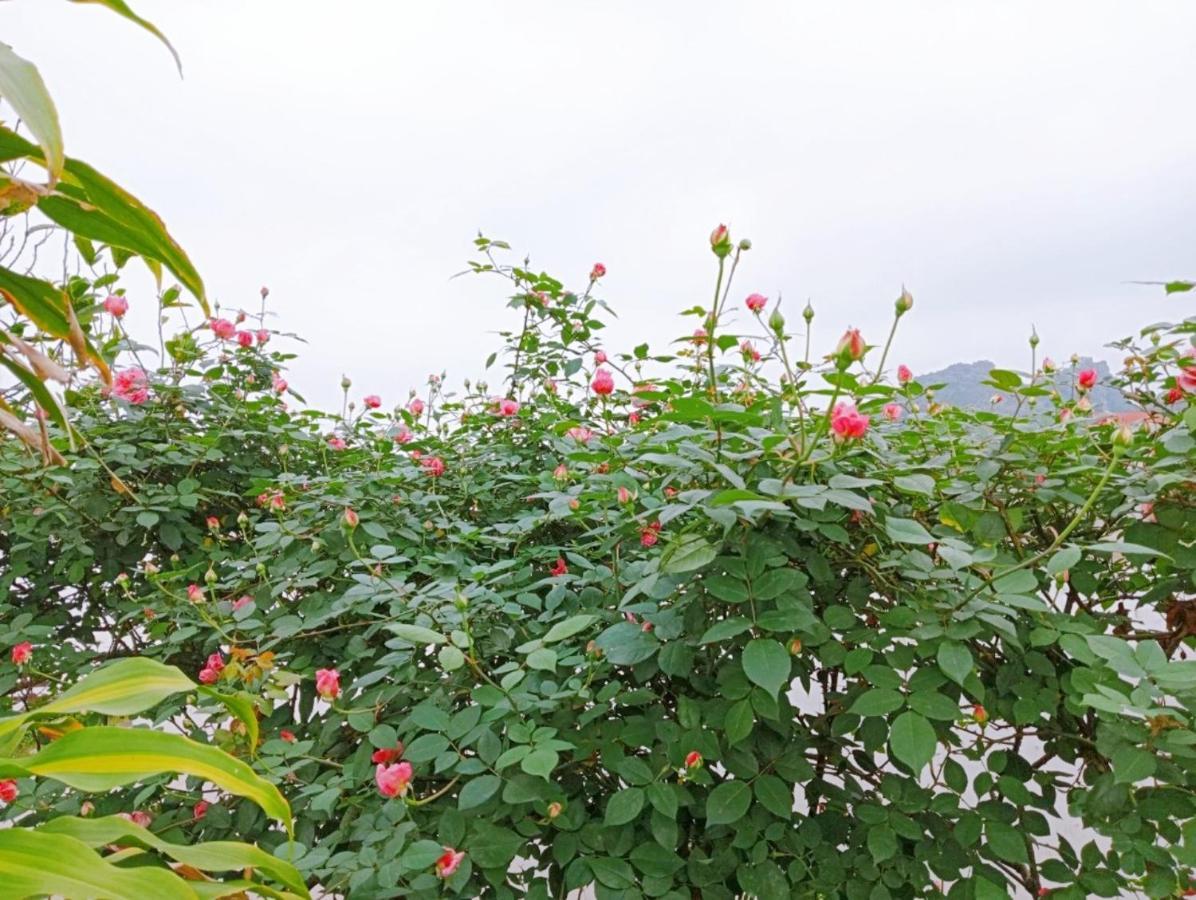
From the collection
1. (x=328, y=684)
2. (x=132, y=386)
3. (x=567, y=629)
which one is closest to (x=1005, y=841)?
(x=567, y=629)

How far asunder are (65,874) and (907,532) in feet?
2.69

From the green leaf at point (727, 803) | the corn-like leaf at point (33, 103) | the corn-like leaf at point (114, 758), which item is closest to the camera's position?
the corn-like leaf at point (33, 103)

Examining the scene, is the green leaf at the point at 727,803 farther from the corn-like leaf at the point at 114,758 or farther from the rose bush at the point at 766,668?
the corn-like leaf at the point at 114,758

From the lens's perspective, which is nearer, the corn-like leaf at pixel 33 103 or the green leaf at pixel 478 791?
the corn-like leaf at pixel 33 103

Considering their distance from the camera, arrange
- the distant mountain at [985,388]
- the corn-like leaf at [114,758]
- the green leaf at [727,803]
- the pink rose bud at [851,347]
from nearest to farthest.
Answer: the corn-like leaf at [114,758]
the pink rose bud at [851,347]
the green leaf at [727,803]
the distant mountain at [985,388]

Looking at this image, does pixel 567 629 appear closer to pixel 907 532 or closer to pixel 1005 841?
pixel 907 532

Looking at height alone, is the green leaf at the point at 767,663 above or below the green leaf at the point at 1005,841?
above

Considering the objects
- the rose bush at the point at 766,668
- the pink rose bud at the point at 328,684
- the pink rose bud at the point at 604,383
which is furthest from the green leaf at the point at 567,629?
the pink rose bud at the point at 604,383

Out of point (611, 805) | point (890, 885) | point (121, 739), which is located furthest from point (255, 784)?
point (890, 885)

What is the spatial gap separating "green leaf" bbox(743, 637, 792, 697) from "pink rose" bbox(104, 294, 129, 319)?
1722mm

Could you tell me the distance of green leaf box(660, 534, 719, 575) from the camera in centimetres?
80

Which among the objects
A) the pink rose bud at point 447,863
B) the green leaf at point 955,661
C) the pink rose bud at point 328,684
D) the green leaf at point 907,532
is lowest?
the pink rose bud at point 447,863

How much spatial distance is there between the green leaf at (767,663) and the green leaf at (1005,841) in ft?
1.13

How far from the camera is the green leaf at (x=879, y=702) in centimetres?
80
